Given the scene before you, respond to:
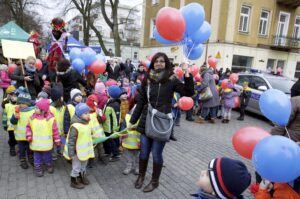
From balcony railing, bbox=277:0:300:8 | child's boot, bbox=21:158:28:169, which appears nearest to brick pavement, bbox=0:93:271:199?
child's boot, bbox=21:158:28:169

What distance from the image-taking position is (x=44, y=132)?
3848mm

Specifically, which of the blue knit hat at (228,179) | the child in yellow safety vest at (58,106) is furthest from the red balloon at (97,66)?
the blue knit hat at (228,179)

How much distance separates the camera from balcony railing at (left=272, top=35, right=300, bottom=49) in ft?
64.7

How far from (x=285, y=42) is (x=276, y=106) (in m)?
20.6

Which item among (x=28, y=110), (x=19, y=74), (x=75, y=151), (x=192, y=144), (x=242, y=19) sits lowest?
(x=192, y=144)

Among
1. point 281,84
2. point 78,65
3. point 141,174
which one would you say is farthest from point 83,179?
point 281,84

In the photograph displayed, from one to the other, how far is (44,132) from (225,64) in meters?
15.9

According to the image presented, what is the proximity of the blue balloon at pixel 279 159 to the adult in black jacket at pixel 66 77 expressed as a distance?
3759 mm

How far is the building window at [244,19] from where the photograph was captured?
18.2 meters

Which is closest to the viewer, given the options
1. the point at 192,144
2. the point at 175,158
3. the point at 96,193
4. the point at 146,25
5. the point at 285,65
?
the point at 96,193

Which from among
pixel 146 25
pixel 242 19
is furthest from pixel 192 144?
pixel 146 25

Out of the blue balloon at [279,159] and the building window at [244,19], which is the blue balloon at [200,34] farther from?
the building window at [244,19]

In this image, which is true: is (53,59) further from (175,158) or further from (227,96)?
(227,96)

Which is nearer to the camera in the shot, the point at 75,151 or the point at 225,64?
the point at 75,151
